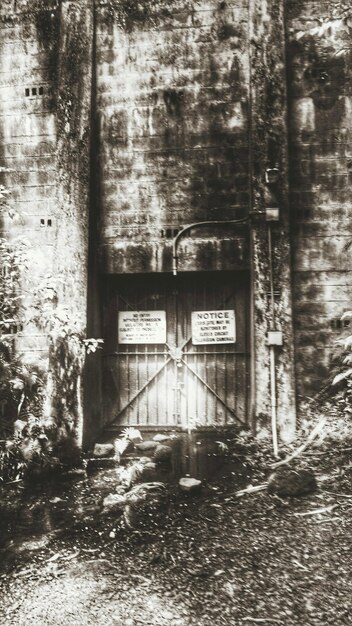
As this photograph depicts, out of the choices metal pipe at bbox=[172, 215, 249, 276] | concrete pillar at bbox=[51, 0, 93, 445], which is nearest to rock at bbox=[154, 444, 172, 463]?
concrete pillar at bbox=[51, 0, 93, 445]

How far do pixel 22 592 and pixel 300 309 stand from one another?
4.91 metres

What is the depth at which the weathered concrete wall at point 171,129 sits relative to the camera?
22.3 feet

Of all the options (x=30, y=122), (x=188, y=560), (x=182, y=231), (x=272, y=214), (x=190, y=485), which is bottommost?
(x=188, y=560)

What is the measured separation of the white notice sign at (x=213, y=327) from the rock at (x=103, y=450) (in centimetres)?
202

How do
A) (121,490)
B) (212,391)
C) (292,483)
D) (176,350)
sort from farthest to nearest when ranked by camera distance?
(176,350) < (212,391) < (121,490) < (292,483)

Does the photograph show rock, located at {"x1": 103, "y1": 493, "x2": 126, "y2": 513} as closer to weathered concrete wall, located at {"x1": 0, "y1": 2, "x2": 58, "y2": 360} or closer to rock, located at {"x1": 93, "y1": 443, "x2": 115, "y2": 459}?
rock, located at {"x1": 93, "y1": 443, "x2": 115, "y2": 459}

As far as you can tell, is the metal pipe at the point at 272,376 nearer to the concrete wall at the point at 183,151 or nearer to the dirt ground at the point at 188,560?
the concrete wall at the point at 183,151


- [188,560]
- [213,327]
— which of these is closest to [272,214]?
[213,327]

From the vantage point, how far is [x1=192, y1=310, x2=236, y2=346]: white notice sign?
7039 mm

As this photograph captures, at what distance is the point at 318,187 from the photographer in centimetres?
671

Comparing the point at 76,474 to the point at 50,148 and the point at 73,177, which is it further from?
the point at 50,148

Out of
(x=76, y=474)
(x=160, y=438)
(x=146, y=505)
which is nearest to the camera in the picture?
(x=146, y=505)

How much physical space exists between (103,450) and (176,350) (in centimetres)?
189

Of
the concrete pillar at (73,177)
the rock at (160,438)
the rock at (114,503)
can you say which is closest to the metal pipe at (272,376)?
the rock at (160,438)
